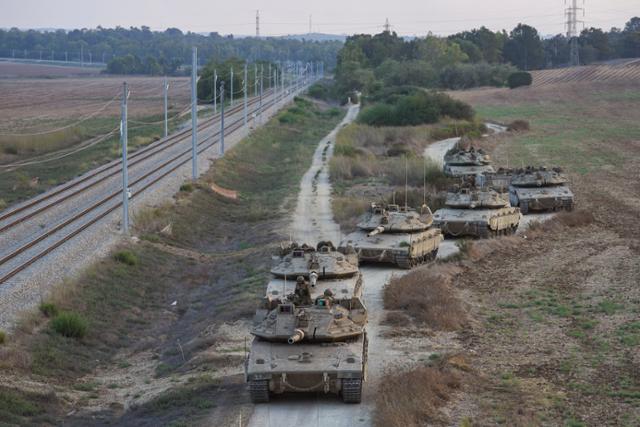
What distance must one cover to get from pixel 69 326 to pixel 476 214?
1717 cm

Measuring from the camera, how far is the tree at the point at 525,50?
6944 inches

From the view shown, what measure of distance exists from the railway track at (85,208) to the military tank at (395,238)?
30.6 ft

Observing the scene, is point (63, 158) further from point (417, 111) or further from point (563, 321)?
point (563, 321)

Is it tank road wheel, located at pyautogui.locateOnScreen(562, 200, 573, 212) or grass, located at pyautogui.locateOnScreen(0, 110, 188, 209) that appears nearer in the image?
tank road wheel, located at pyautogui.locateOnScreen(562, 200, 573, 212)

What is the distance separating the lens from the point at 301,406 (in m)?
19.7

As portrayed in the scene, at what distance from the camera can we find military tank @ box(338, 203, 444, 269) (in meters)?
33.1

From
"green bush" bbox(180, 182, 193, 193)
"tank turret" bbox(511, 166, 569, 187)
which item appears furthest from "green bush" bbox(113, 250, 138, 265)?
"tank turret" bbox(511, 166, 569, 187)

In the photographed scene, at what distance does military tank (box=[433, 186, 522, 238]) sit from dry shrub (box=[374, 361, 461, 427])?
17066 millimetres

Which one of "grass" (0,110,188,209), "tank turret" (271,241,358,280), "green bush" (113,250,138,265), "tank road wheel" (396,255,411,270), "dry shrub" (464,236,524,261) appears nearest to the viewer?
"tank turret" (271,241,358,280)

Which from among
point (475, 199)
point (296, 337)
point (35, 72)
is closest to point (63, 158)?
point (475, 199)

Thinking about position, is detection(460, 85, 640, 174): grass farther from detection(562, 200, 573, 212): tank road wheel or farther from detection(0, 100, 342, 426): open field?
detection(0, 100, 342, 426): open field

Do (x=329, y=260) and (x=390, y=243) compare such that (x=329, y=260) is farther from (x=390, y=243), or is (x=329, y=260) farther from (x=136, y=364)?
(x=390, y=243)

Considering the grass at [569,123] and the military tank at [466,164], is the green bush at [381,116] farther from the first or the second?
the military tank at [466,164]

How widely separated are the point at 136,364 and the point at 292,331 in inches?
240
